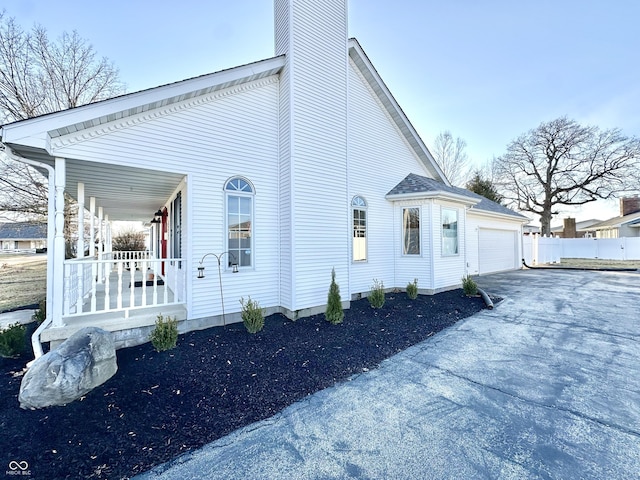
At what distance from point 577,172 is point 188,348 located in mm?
33332

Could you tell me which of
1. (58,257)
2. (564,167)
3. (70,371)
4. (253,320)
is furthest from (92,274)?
(564,167)

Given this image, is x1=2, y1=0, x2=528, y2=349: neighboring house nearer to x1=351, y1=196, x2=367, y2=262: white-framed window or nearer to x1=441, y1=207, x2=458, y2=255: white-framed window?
x1=351, y1=196, x2=367, y2=262: white-framed window

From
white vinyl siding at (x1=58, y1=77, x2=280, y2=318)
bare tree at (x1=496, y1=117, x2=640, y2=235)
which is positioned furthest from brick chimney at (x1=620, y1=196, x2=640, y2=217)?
white vinyl siding at (x1=58, y1=77, x2=280, y2=318)

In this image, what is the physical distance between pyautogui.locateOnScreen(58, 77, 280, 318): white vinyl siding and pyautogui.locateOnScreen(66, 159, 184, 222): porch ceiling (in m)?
0.38

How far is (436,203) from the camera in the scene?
31.2ft

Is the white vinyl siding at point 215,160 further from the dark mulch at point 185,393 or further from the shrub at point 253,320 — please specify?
Answer: the dark mulch at point 185,393

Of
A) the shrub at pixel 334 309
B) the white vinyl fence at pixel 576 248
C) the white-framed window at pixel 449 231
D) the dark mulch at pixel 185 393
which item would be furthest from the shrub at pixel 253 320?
the white vinyl fence at pixel 576 248

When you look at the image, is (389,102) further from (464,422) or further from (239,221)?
(464,422)

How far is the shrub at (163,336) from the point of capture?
15.6 ft

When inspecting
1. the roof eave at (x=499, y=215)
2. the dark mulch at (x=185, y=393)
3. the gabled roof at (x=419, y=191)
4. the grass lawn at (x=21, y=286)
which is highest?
the gabled roof at (x=419, y=191)

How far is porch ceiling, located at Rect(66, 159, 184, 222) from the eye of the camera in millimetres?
5672

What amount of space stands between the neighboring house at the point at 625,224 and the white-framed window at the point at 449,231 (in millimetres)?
29394

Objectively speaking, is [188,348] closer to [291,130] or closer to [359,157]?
[291,130]

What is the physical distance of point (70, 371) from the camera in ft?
11.5
